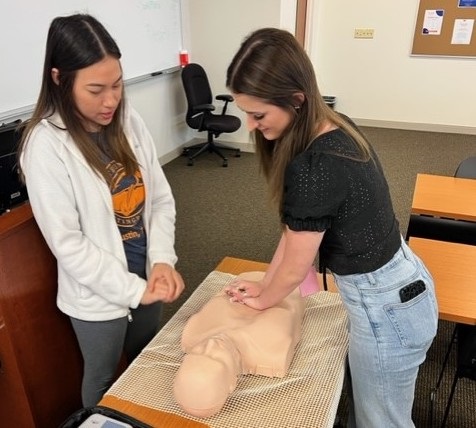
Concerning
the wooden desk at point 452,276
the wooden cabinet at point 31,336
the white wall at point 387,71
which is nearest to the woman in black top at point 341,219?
the wooden desk at point 452,276

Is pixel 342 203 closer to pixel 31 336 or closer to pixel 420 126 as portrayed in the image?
pixel 31 336

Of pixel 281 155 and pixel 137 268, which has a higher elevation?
pixel 281 155

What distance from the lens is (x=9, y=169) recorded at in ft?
4.40

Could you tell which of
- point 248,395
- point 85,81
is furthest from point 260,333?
point 85,81

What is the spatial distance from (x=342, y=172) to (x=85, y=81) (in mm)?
654

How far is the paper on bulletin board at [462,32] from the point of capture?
4922mm

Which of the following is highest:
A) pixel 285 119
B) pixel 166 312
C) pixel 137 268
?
pixel 285 119

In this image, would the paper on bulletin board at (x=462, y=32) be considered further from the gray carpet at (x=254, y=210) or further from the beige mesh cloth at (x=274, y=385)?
the beige mesh cloth at (x=274, y=385)

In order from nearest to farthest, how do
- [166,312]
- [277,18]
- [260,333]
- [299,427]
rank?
1. [299,427]
2. [260,333]
3. [166,312]
4. [277,18]

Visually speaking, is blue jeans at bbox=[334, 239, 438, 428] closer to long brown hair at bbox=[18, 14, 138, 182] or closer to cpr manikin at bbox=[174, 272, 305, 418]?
cpr manikin at bbox=[174, 272, 305, 418]

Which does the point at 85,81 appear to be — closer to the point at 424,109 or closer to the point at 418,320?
the point at 418,320

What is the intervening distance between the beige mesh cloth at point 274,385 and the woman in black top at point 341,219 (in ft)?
0.34

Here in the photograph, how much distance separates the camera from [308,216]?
2.98 feet

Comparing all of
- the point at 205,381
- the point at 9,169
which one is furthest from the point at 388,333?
the point at 9,169
